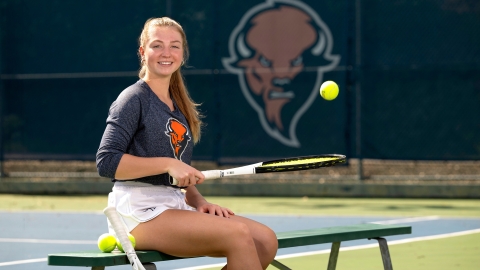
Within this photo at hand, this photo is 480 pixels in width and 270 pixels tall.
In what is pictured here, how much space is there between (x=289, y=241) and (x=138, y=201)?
0.83 meters

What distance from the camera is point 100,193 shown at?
451 inches

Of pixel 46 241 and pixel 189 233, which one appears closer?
pixel 189 233

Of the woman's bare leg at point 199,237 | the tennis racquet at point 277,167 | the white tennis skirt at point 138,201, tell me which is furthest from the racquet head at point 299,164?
the white tennis skirt at point 138,201

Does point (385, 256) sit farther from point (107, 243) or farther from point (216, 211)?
point (107, 243)

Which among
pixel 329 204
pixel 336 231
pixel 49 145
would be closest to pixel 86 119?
pixel 49 145

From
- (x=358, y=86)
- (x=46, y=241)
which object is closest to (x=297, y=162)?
(x=46, y=241)

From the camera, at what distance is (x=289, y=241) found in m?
4.30

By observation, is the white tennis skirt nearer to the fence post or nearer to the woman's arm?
the woman's arm

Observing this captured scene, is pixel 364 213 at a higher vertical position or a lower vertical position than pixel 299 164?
lower

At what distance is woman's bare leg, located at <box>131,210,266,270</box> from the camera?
372 cm

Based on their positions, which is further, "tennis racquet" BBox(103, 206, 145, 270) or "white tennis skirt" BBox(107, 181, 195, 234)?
"white tennis skirt" BBox(107, 181, 195, 234)

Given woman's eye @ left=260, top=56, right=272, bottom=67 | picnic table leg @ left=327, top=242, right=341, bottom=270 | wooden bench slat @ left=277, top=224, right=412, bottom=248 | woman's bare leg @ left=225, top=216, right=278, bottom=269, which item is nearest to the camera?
woman's bare leg @ left=225, top=216, right=278, bottom=269

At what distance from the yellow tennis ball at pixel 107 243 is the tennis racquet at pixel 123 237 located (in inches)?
4.1

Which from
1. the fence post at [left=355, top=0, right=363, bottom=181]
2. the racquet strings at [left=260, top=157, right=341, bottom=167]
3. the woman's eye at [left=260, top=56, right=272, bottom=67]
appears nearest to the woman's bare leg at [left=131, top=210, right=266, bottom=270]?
the racquet strings at [left=260, top=157, right=341, bottom=167]
